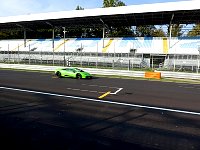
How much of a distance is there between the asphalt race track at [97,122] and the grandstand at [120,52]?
2113 cm

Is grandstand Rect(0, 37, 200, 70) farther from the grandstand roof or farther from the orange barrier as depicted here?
the orange barrier

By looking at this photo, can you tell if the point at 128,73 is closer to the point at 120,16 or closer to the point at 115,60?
the point at 115,60

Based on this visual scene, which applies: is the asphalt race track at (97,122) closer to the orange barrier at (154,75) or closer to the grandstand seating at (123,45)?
the orange barrier at (154,75)

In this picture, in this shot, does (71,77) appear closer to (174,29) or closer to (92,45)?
(92,45)

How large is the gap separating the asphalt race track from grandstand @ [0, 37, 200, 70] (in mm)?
21131

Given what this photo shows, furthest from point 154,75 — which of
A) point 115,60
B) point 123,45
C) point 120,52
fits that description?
point 123,45

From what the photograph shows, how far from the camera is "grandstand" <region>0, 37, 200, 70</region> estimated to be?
3844cm

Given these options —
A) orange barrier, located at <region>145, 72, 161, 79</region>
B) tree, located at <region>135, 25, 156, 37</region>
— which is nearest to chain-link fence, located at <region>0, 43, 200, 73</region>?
orange barrier, located at <region>145, 72, 161, 79</region>

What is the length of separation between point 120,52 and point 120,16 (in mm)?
6335

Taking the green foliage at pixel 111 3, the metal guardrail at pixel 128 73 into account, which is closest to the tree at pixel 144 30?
the green foliage at pixel 111 3

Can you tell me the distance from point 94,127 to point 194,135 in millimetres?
3684

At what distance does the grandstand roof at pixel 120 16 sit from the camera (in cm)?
3956

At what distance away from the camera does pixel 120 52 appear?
43.1 m

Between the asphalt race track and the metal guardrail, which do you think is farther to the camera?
the metal guardrail
